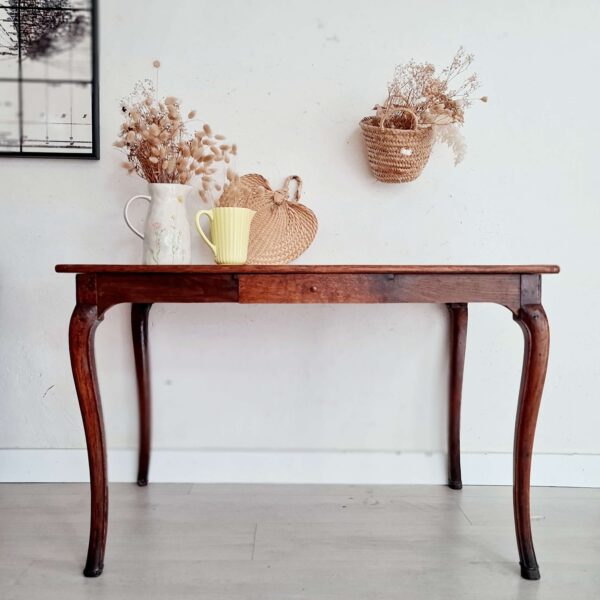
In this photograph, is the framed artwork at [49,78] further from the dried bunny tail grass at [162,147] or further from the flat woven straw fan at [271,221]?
the flat woven straw fan at [271,221]

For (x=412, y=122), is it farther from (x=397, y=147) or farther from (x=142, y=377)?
(x=142, y=377)

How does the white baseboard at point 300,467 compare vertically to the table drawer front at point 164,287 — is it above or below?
below

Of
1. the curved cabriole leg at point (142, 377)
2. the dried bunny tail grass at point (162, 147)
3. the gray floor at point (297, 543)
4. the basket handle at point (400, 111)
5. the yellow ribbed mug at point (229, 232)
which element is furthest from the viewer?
the curved cabriole leg at point (142, 377)

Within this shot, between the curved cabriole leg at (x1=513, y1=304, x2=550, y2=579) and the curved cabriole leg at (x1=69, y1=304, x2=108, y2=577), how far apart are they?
2.99ft

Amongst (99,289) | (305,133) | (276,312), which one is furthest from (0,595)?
(305,133)

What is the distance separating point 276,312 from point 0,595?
1.04 m

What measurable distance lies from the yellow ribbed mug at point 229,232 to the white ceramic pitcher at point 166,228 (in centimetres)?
11

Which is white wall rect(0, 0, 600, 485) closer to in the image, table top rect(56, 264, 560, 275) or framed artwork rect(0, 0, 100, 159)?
framed artwork rect(0, 0, 100, 159)

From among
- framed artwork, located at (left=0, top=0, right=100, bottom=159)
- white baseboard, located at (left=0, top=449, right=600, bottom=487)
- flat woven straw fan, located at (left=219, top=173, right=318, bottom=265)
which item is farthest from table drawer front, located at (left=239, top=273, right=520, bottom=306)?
framed artwork, located at (left=0, top=0, right=100, bottom=159)

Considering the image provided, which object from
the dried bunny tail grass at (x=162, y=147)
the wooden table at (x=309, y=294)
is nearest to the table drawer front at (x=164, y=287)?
the wooden table at (x=309, y=294)

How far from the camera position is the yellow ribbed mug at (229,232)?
1.39 metres

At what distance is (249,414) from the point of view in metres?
1.84

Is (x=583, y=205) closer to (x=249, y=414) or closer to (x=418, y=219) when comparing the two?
(x=418, y=219)

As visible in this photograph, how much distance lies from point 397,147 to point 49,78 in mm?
1104
